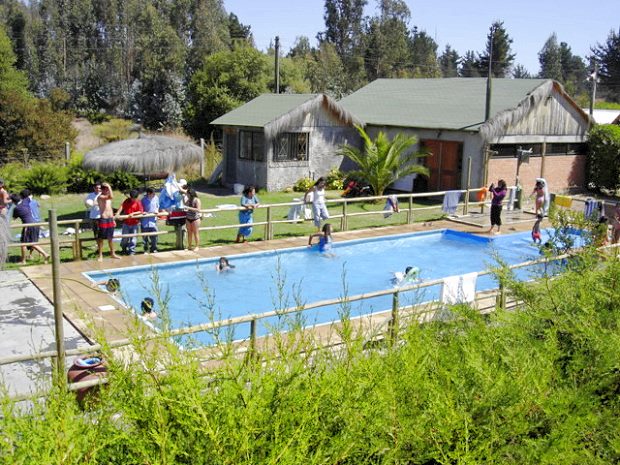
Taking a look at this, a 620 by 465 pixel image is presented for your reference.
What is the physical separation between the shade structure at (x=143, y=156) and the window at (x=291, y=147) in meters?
4.10

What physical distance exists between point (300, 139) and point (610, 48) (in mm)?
69399

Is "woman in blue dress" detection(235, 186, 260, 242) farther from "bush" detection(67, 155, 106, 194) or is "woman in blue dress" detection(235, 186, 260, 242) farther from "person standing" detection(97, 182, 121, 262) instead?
"bush" detection(67, 155, 106, 194)

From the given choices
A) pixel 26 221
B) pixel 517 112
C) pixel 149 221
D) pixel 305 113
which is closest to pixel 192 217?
pixel 149 221

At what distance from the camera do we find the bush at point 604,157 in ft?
79.5

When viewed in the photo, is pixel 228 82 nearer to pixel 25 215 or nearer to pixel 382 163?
pixel 382 163

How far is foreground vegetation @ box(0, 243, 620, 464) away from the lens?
312 cm

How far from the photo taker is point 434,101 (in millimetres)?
26172

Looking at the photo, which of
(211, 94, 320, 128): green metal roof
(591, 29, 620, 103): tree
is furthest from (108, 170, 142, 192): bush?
(591, 29, 620, 103): tree

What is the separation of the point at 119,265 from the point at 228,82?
25.6m

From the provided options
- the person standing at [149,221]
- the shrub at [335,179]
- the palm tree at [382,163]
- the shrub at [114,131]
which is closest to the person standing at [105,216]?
the person standing at [149,221]

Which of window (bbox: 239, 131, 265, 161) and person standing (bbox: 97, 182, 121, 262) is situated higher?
window (bbox: 239, 131, 265, 161)

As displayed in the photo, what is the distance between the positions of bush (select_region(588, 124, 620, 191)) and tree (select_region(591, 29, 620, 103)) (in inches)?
2223

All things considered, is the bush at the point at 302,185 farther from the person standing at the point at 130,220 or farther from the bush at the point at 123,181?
the person standing at the point at 130,220

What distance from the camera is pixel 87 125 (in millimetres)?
46812
